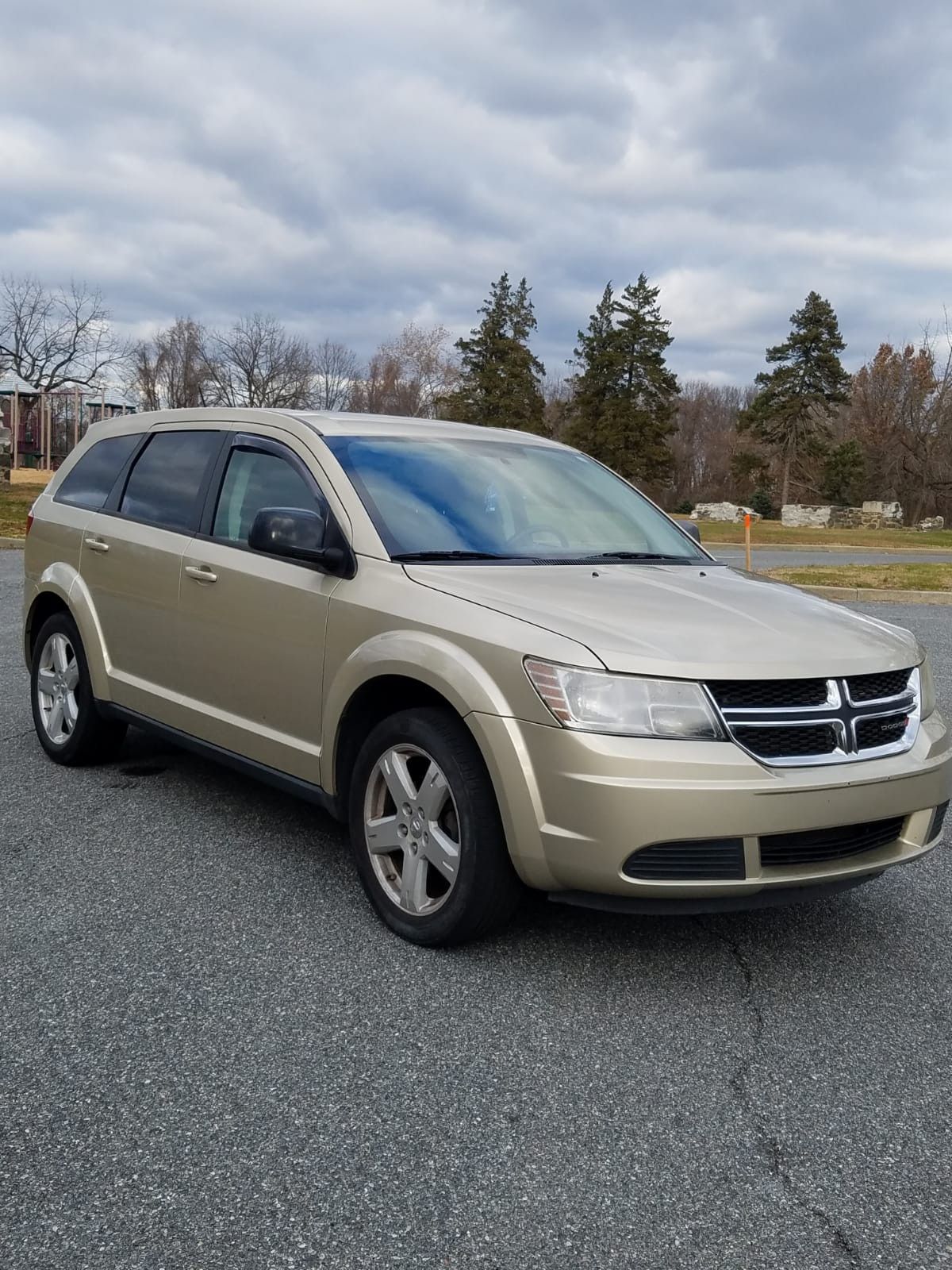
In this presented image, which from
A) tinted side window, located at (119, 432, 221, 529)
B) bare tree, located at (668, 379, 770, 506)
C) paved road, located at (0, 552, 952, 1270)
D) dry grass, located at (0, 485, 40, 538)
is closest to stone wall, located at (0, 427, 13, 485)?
dry grass, located at (0, 485, 40, 538)

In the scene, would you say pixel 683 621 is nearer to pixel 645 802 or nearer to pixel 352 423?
pixel 645 802

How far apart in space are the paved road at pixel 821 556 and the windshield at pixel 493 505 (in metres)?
17.0

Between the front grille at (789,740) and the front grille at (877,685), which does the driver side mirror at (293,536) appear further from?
the front grille at (877,685)

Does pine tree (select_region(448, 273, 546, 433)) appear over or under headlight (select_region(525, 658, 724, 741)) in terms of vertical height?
over

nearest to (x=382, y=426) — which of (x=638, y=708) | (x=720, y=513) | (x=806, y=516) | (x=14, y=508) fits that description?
(x=638, y=708)

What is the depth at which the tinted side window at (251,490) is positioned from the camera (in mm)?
4211

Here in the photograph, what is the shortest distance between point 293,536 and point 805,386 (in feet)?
210

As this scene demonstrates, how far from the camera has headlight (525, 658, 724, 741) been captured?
2947 millimetres

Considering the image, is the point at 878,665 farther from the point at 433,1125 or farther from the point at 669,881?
the point at 433,1125

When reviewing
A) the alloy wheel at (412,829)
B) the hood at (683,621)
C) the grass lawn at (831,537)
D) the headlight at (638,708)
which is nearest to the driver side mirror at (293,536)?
the hood at (683,621)

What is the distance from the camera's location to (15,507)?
24.9 m

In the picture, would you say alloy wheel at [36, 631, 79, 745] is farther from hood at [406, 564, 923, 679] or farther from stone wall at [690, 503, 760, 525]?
stone wall at [690, 503, 760, 525]

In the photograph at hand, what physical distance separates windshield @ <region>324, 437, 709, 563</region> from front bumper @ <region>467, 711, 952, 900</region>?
38.1 inches

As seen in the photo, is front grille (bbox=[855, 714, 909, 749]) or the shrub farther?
the shrub
